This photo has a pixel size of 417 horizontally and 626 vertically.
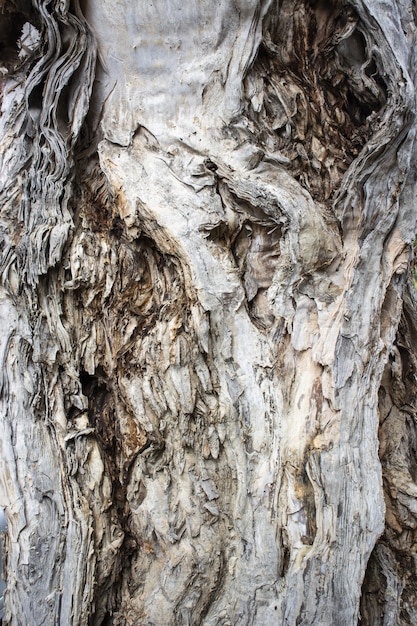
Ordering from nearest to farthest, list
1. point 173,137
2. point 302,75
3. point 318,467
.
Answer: point 318,467 < point 173,137 < point 302,75

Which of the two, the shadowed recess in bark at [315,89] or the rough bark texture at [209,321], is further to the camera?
the shadowed recess in bark at [315,89]

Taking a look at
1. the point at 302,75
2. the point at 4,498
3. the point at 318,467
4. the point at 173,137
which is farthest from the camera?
the point at 302,75

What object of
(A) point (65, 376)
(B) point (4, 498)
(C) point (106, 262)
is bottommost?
(B) point (4, 498)

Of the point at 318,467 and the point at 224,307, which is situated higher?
the point at 224,307

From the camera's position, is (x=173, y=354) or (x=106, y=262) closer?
(x=173, y=354)

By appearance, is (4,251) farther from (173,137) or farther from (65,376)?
(173,137)

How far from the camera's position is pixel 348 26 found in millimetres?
1809

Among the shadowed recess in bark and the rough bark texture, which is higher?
the shadowed recess in bark

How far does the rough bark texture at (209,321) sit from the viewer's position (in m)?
1.58

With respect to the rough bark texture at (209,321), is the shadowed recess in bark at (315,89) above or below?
above

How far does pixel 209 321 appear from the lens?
64.4 inches

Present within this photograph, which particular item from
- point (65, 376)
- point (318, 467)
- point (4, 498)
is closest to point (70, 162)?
point (65, 376)

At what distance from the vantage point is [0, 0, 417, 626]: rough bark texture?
158 cm

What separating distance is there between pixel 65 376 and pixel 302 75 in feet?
4.60
